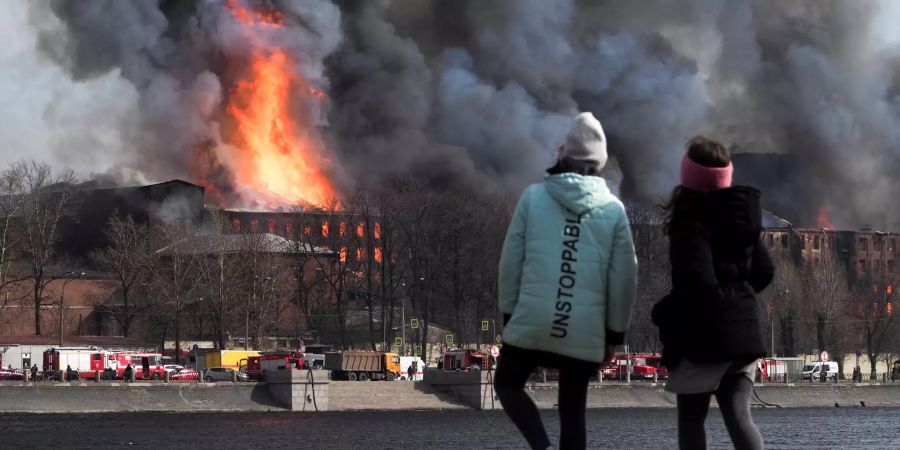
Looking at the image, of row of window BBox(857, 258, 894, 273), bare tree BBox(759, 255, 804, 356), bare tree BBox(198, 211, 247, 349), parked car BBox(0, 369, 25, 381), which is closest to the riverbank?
parked car BBox(0, 369, 25, 381)

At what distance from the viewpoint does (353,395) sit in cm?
7375

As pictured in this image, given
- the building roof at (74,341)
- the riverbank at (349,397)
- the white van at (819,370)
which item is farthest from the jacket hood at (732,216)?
the white van at (819,370)

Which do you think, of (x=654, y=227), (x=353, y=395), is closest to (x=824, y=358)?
(x=654, y=227)

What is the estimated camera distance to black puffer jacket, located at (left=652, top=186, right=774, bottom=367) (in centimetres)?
902

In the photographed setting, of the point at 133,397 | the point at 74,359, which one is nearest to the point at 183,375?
the point at 133,397

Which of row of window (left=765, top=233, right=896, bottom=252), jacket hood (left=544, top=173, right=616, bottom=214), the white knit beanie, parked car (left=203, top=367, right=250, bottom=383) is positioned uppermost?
row of window (left=765, top=233, right=896, bottom=252)

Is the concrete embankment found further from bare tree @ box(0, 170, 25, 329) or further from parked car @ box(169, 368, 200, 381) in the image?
bare tree @ box(0, 170, 25, 329)

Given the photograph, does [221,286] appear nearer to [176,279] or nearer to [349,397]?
[176,279]

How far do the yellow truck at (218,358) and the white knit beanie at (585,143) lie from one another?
74528 mm

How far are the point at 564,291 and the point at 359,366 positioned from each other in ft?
245

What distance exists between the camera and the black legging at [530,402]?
30.0ft

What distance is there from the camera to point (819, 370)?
96438mm

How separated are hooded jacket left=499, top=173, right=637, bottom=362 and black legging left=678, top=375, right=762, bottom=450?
0.62 m

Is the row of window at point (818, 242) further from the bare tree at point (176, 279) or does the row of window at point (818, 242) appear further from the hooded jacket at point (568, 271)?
the hooded jacket at point (568, 271)
